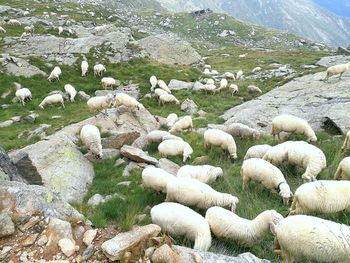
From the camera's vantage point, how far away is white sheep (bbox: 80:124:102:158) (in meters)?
16.0

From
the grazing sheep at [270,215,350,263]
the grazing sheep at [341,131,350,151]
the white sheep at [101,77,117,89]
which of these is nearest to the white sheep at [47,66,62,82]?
the white sheep at [101,77,117,89]

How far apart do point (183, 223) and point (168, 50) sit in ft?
120

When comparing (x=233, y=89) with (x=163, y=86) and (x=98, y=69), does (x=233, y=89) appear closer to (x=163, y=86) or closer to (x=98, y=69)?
(x=163, y=86)

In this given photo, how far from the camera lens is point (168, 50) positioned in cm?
4375

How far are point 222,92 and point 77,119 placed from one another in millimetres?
14441

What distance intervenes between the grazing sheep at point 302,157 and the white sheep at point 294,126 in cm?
367

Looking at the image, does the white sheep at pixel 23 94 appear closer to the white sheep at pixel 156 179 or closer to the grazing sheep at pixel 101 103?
the grazing sheep at pixel 101 103

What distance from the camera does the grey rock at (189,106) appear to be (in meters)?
27.6

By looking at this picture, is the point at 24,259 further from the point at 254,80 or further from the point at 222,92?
the point at 254,80

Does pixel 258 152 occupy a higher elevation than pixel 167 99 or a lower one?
higher

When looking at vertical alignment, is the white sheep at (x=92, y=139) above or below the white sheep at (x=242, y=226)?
below

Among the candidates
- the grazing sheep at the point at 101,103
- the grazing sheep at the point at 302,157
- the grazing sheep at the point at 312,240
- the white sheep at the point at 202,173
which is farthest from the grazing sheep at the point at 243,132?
the grazing sheep at the point at 312,240

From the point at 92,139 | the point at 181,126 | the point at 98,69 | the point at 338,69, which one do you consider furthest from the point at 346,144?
the point at 98,69

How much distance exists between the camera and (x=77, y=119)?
2353cm
